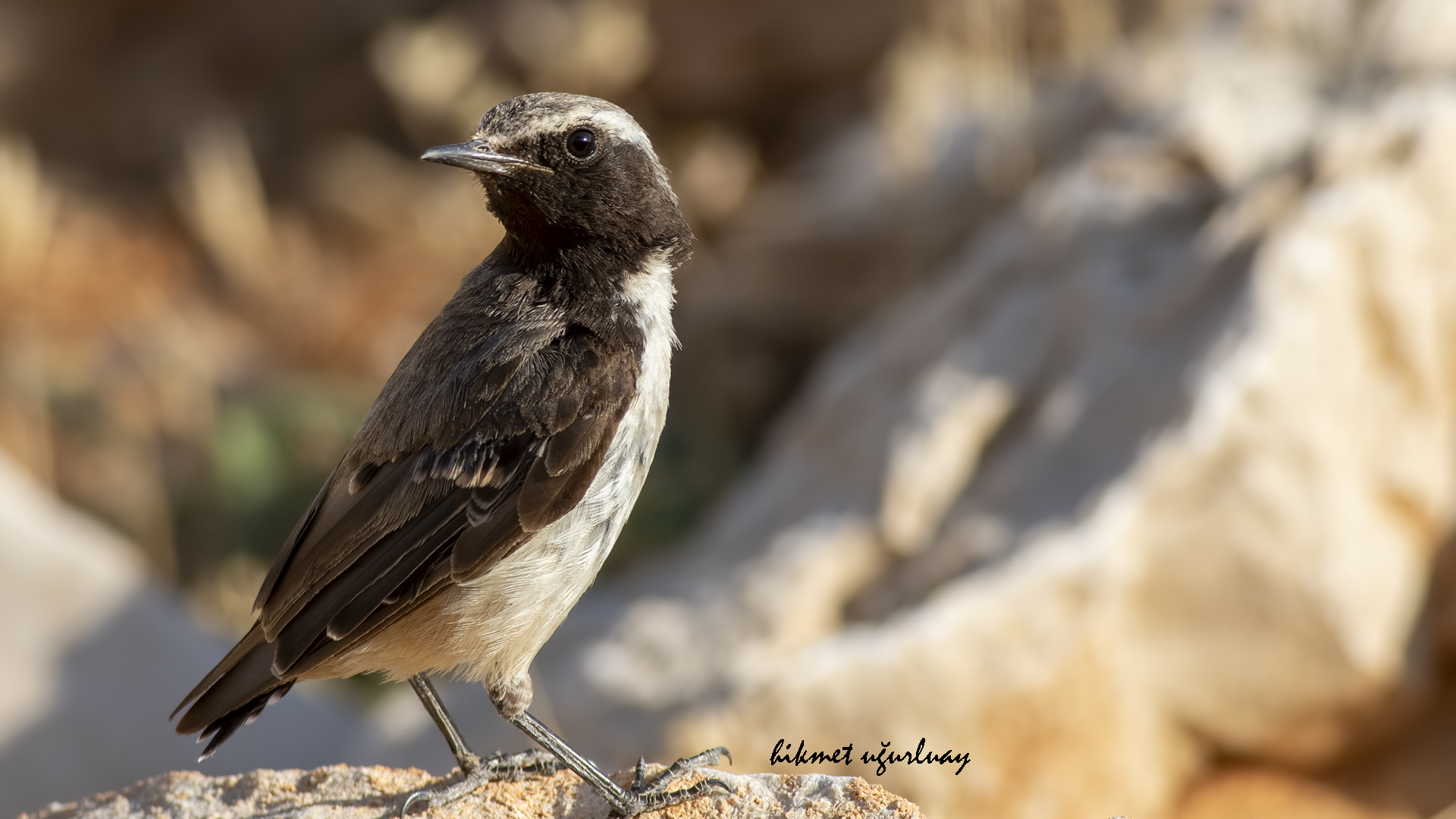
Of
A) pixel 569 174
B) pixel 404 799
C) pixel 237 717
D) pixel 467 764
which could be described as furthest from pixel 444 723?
pixel 569 174

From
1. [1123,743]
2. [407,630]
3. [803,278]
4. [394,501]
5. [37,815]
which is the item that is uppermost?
[803,278]

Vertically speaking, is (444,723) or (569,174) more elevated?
(569,174)

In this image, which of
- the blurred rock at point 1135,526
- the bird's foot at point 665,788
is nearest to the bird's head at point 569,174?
the bird's foot at point 665,788

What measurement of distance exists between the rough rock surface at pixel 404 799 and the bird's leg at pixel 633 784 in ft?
0.12

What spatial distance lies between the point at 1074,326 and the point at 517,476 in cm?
369

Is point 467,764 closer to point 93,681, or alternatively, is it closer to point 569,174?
point 569,174

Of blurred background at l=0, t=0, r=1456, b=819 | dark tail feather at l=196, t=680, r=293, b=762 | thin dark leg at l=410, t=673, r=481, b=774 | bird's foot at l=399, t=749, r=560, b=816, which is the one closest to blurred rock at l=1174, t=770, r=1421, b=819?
blurred background at l=0, t=0, r=1456, b=819

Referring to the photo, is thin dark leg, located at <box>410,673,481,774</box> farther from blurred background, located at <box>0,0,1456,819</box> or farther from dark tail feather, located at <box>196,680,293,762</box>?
blurred background, located at <box>0,0,1456,819</box>

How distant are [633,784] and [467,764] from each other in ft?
1.67

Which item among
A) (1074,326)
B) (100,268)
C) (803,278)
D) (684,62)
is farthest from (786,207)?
(100,268)

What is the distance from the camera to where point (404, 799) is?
12.9 feet

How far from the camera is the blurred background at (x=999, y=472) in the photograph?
19.3 feet

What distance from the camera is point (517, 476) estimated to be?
386 cm

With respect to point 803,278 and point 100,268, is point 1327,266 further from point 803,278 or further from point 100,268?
point 100,268
